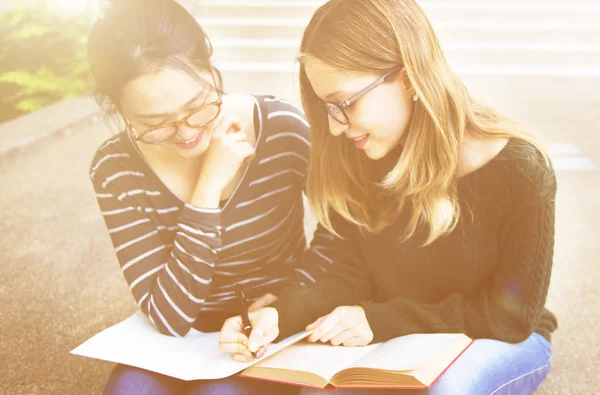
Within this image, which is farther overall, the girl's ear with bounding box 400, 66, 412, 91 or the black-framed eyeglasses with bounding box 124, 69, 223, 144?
the black-framed eyeglasses with bounding box 124, 69, 223, 144

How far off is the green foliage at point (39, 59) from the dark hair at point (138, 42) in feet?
13.2

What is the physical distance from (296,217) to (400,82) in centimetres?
55

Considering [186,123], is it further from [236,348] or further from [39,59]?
[39,59]

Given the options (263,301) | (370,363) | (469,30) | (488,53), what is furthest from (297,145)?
(469,30)

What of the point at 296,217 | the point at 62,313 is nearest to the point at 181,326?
the point at 296,217

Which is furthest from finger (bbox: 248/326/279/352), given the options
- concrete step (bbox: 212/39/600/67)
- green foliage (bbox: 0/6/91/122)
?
concrete step (bbox: 212/39/600/67)

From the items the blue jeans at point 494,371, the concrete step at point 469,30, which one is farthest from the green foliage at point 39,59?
the blue jeans at point 494,371

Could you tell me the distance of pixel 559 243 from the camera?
2.45 metres

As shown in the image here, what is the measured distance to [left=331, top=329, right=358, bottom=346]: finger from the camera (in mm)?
1163

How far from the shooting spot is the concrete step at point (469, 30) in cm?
579

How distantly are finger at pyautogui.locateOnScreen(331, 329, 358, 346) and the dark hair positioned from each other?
61 cm

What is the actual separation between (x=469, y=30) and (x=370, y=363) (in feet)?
18.4

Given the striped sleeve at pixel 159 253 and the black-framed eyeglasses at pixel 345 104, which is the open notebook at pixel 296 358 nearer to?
the striped sleeve at pixel 159 253

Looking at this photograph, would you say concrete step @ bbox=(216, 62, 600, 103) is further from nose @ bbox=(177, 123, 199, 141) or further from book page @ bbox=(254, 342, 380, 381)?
book page @ bbox=(254, 342, 380, 381)
